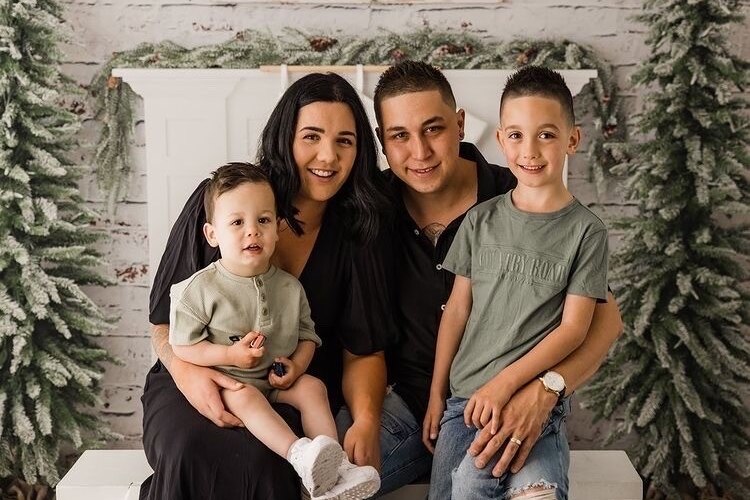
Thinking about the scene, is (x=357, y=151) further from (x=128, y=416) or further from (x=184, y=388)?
(x=128, y=416)

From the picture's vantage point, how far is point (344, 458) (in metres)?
1.65

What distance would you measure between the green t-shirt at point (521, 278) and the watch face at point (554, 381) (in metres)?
0.07

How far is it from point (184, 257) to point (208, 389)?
346mm

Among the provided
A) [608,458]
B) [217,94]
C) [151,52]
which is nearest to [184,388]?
[608,458]

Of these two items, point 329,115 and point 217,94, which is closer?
point 329,115

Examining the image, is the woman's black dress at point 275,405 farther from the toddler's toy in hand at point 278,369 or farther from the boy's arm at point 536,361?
the boy's arm at point 536,361

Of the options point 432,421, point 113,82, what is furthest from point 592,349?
point 113,82

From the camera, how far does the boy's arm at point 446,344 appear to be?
191 cm

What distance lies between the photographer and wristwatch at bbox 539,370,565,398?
175cm

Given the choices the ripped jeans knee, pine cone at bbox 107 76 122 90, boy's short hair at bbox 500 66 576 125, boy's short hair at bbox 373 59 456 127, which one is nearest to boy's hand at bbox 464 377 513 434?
the ripped jeans knee

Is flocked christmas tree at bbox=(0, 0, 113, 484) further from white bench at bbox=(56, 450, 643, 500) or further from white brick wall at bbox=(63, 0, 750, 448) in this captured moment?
white bench at bbox=(56, 450, 643, 500)

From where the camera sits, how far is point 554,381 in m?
1.76

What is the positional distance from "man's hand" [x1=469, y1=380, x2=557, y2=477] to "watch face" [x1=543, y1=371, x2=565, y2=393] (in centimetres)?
2

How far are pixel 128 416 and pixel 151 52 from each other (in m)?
1.38
